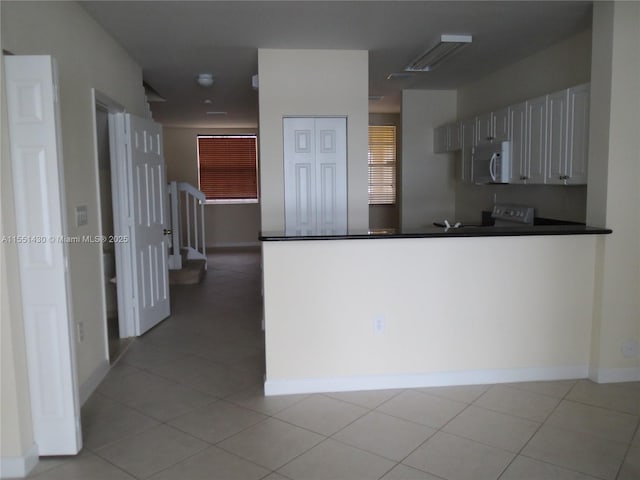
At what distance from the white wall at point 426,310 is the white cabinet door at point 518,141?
124cm

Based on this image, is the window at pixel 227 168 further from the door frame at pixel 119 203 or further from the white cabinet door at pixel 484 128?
the door frame at pixel 119 203

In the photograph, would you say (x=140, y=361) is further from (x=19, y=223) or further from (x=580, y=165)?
(x=580, y=165)

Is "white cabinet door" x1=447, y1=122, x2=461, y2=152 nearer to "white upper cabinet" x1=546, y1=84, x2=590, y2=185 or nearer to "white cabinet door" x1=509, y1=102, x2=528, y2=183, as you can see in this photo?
"white cabinet door" x1=509, y1=102, x2=528, y2=183

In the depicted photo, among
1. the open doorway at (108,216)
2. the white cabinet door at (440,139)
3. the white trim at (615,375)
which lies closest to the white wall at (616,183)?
the white trim at (615,375)

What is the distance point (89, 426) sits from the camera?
2.89m

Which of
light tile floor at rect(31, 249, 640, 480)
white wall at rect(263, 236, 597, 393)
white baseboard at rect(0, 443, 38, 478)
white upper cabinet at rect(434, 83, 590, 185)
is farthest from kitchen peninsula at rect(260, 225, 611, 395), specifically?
white baseboard at rect(0, 443, 38, 478)

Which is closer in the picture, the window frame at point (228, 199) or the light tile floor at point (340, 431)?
the light tile floor at point (340, 431)

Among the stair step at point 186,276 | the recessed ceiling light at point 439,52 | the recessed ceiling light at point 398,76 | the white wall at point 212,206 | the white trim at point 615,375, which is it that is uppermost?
the recessed ceiling light at point 398,76

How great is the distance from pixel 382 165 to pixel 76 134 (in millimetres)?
5899

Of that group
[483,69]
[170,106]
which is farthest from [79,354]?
[170,106]

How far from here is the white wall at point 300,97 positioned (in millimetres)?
4621

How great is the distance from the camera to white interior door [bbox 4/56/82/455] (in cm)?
231

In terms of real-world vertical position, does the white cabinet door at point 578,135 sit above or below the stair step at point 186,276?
above

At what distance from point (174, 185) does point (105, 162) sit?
8.42 feet
